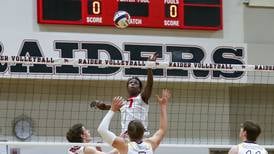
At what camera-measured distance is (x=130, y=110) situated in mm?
8430

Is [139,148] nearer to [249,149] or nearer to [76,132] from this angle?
[76,132]

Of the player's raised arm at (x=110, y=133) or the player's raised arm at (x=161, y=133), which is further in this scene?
the player's raised arm at (x=161, y=133)

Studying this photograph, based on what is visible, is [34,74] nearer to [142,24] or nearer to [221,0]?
[142,24]

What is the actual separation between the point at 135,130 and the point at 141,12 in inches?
300

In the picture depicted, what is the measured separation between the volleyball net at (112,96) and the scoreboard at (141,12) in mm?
956

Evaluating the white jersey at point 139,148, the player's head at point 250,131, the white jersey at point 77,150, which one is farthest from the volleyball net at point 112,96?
the white jersey at point 139,148

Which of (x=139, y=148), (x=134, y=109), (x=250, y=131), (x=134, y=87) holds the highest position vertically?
(x=134, y=87)

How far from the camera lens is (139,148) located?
19.8 ft

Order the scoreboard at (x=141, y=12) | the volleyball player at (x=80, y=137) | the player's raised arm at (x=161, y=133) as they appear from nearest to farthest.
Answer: the player's raised arm at (x=161, y=133) → the volleyball player at (x=80, y=137) → the scoreboard at (x=141, y=12)

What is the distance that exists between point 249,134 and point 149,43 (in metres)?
7.20

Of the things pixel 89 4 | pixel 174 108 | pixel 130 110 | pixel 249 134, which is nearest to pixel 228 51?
pixel 174 108

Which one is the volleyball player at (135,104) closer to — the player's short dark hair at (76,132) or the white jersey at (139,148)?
the player's short dark hair at (76,132)

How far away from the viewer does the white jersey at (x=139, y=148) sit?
236 inches

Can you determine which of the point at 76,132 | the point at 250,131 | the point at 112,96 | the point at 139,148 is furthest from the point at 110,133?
the point at 112,96
